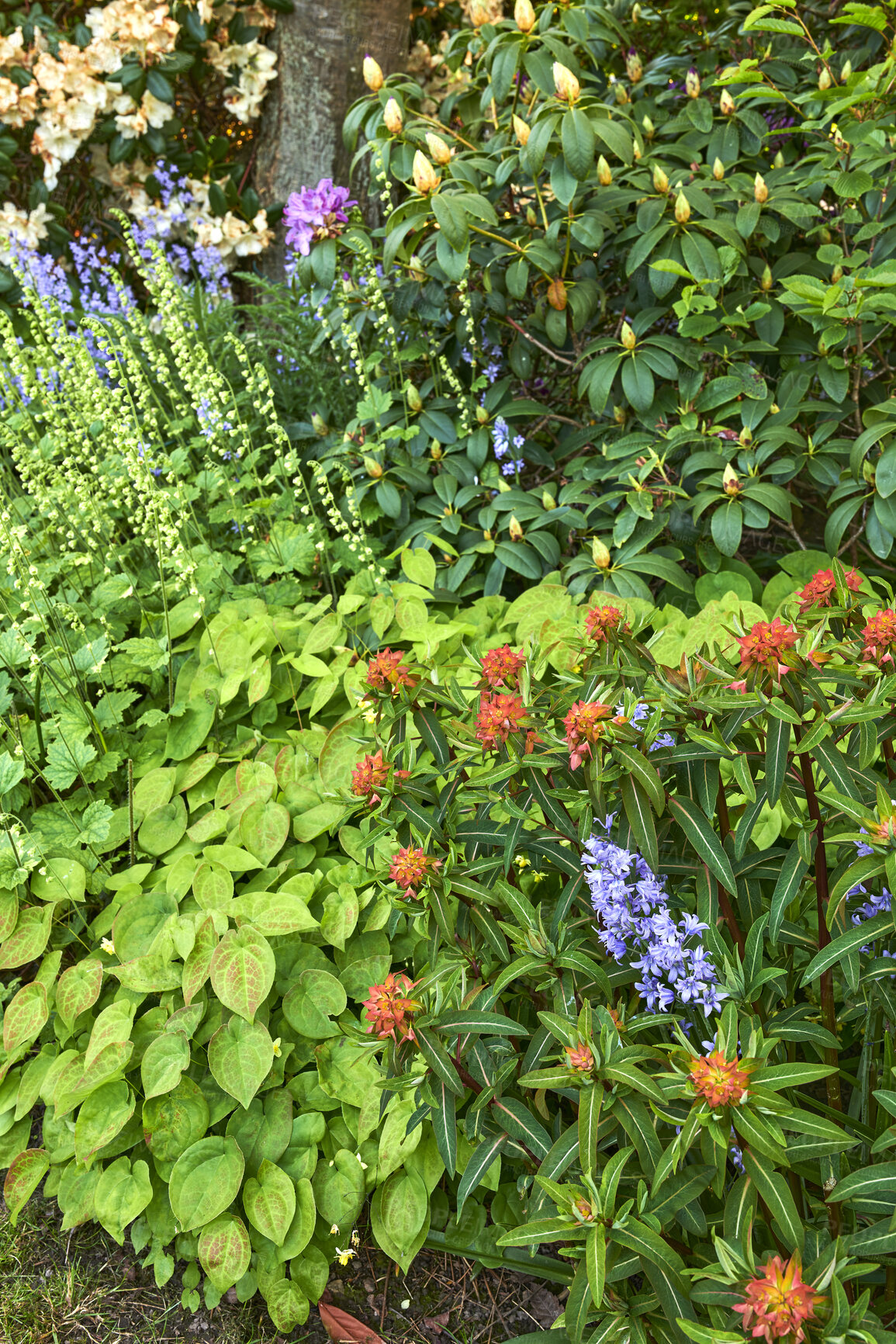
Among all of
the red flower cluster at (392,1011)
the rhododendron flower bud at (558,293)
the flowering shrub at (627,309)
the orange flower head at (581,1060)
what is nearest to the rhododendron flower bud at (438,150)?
the flowering shrub at (627,309)

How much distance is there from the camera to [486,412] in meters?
2.63

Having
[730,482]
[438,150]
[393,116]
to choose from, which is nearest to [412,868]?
[730,482]

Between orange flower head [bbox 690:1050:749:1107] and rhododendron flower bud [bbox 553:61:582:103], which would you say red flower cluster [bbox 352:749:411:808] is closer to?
orange flower head [bbox 690:1050:749:1107]

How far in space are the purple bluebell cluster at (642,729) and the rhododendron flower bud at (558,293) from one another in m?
1.61

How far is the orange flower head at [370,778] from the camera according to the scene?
4.38 feet

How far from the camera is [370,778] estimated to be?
1.34 m

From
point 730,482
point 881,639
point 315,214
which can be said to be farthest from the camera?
point 315,214

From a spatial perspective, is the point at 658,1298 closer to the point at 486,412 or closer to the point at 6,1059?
the point at 6,1059

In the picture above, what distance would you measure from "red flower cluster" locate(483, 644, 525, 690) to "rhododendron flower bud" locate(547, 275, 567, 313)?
1.55 metres

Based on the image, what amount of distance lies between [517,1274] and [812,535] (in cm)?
230

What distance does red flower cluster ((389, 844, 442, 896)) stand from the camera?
1251 millimetres

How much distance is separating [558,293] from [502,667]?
1591 mm

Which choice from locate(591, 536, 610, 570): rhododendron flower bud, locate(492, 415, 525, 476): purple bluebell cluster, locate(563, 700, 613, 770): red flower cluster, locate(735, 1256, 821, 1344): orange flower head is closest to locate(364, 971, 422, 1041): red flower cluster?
locate(563, 700, 613, 770): red flower cluster

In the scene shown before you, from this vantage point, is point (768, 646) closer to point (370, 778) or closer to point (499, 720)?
point (499, 720)
